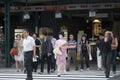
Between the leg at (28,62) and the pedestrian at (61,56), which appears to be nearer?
the leg at (28,62)

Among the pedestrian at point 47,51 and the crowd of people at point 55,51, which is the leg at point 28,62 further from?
the pedestrian at point 47,51

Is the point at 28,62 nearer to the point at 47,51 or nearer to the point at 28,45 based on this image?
the point at 28,45

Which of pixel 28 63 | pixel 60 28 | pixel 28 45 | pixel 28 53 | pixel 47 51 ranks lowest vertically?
pixel 28 63

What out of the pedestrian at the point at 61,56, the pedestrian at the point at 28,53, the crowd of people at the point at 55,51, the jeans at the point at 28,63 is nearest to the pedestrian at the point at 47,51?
the crowd of people at the point at 55,51

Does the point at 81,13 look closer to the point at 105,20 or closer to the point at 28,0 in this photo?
the point at 105,20

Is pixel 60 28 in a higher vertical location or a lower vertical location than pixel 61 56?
higher

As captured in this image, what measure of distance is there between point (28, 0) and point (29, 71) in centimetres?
1253

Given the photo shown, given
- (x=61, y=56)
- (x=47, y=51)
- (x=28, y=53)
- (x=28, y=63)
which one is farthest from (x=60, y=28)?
(x=28, y=63)

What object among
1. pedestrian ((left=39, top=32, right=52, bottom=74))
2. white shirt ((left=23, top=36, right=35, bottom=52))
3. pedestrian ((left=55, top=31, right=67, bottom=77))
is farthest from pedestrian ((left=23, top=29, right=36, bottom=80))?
pedestrian ((left=39, top=32, right=52, bottom=74))

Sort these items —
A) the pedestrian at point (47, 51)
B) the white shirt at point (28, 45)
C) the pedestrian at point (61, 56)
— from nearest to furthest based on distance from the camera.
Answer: the white shirt at point (28, 45) → the pedestrian at point (61, 56) → the pedestrian at point (47, 51)

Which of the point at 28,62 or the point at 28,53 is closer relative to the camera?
the point at 28,62

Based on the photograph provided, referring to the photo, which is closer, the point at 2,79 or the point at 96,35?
the point at 2,79

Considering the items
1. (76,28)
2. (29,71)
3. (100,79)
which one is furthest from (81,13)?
(29,71)

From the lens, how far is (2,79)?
18062 millimetres
